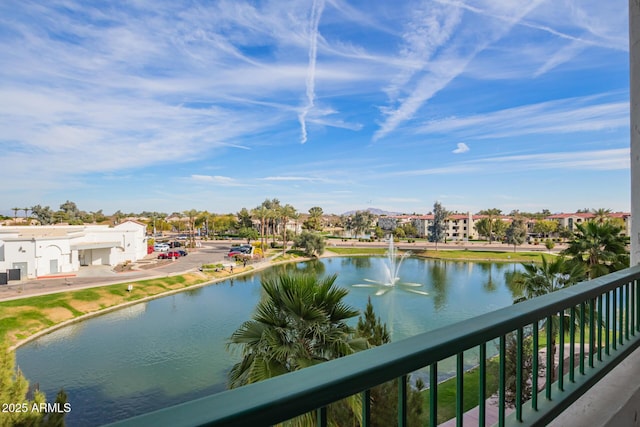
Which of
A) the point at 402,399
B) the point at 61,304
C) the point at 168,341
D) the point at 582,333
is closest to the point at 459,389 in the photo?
the point at 402,399

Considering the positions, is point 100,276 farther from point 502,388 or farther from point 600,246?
point 502,388

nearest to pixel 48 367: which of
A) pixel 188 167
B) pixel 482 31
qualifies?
pixel 482 31

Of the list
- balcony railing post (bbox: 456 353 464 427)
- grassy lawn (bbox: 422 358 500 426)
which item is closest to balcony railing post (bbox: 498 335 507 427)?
balcony railing post (bbox: 456 353 464 427)

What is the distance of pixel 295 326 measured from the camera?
4812 mm

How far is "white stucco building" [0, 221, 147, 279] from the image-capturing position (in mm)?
28016

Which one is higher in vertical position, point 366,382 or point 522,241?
point 366,382

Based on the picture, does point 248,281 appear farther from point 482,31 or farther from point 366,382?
point 482,31

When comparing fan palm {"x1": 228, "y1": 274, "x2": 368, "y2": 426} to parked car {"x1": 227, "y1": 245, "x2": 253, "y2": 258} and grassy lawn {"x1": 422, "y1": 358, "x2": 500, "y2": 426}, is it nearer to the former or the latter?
grassy lawn {"x1": 422, "y1": 358, "x2": 500, "y2": 426}

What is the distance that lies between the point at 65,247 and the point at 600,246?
113ft

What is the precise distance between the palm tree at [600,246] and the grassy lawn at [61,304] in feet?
73.0

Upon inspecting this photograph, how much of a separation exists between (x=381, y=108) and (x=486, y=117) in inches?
763

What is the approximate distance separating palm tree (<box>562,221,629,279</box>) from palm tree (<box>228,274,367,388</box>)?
31.0 ft

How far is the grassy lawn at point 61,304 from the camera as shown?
1933cm

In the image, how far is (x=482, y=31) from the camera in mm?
40500
